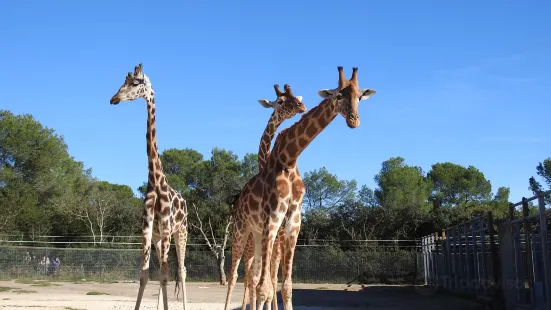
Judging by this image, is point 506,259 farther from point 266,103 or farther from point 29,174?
point 29,174

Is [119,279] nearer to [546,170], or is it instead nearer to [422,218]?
[422,218]

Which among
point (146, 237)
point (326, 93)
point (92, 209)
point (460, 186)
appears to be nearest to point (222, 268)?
point (92, 209)

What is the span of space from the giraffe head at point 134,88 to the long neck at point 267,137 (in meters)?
2.17

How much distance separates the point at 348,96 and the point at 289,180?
1.39 m

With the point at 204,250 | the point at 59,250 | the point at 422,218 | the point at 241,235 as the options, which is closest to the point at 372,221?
the point at 422,218

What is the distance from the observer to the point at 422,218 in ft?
120

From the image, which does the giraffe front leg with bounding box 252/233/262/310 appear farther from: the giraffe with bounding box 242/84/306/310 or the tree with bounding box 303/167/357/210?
the tree with bounding box 303/167/357/210

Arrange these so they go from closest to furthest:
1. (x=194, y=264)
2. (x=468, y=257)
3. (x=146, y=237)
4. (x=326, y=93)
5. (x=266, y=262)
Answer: (x=266, y=262), (x=326, y=93), (x=146, y=237), (x=468, y=257), (x=194, y=264)

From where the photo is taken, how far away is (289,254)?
7.18m

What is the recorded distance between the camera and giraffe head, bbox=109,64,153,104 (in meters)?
9.60

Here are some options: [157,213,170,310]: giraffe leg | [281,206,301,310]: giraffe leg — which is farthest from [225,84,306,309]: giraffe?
[281,206,301,310]: giraffe leg

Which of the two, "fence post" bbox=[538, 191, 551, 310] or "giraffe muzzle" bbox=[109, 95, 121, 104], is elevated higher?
"giraffe muzzle" bbox=[109, 95, 121, 104]

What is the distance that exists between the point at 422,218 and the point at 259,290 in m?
31.3

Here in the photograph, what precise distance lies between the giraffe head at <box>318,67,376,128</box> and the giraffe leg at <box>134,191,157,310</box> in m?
3.86
